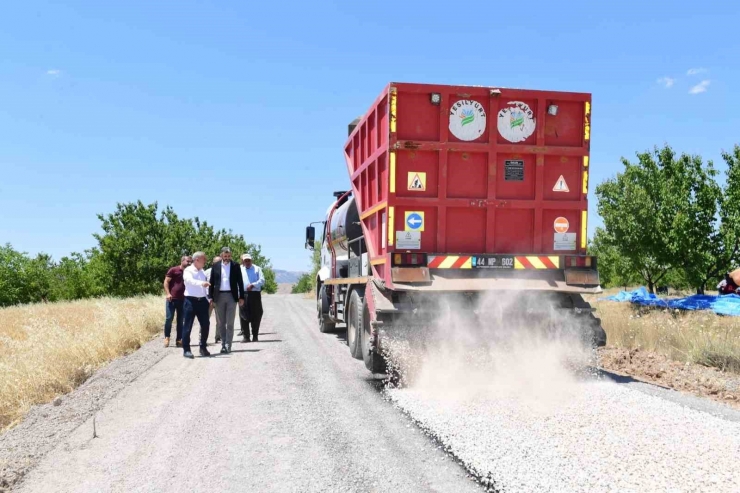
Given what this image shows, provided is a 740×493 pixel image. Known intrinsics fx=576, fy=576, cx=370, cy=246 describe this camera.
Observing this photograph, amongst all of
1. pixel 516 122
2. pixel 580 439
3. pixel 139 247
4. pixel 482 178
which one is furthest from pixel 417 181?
pixel 139 247

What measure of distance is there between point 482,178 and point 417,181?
890 millimetres

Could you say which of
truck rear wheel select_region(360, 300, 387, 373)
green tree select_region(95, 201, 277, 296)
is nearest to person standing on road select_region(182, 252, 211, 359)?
truck rear wheel select_region(360, 300, 387, 373)

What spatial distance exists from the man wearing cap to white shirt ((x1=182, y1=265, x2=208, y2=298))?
1809 mm

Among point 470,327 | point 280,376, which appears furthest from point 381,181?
point 280,376

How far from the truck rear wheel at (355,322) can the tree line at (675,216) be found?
1648 centimetres

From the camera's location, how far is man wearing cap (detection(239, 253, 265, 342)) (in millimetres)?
11816

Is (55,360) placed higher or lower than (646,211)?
lower

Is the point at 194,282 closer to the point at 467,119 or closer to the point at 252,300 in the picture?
the point at 252,300

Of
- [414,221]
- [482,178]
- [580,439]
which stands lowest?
[580,439]

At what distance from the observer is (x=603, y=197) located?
26.4 meters

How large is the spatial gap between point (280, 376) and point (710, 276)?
19.4 meters

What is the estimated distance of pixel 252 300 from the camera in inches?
468

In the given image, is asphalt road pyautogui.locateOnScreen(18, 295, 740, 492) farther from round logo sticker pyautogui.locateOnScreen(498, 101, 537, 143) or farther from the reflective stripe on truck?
round logo sticker pyautogui.locateOnScreen(498, 101, 537, 143)

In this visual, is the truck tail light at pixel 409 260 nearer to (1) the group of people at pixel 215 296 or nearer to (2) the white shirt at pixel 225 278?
(1) the group of people at pixel 215 296
